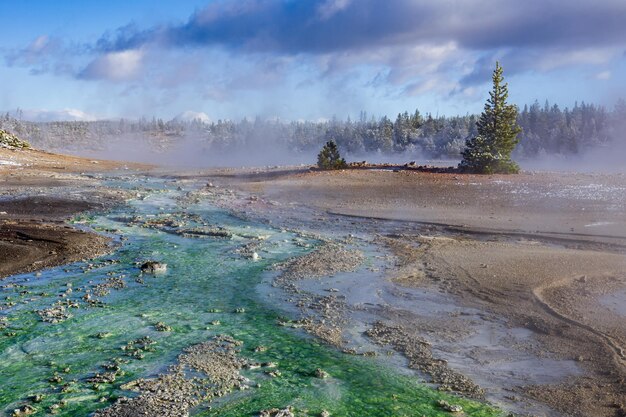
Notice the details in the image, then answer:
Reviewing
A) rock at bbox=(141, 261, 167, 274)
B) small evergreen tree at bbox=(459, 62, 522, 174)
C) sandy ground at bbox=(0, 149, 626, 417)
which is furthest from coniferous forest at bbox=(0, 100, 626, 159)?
rock at bbox=(141, 261, 167, 274)

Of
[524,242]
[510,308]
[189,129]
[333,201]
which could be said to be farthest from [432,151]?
[189,129]

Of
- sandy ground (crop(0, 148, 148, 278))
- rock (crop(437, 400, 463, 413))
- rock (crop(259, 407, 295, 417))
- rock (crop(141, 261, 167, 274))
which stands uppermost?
sandy ground (crop(0, 148, 148, 278))

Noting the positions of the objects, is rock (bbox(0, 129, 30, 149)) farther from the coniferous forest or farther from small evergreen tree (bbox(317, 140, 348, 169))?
the coniferous forest

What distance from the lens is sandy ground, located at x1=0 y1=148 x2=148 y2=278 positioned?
14.0 metres

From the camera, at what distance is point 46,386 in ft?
22.6

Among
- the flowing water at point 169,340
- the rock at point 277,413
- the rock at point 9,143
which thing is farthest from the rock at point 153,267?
the rock at point 9,143

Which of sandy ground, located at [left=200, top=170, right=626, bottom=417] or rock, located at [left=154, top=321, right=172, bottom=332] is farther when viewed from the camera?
rock, located at [left=154, top=321, right=172, bottom=332]

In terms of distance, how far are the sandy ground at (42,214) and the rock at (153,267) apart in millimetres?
2157

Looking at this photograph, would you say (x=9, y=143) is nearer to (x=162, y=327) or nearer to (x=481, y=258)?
(x=481, y=258)

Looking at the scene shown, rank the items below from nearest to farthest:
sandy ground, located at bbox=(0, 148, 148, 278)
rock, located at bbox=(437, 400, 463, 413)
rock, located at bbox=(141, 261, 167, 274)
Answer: rock, located at bbox=(437, 400, 463, 413) → rock, located at bbox=(141, 261, 167, 274) → sandy ground, located at bbox=(0, 148, 148, 278)

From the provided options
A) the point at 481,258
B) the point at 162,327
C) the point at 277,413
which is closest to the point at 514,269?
the point at 481,258

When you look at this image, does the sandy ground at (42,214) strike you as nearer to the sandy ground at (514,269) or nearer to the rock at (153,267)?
the rock at (153,267)

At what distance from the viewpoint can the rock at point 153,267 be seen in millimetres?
12820

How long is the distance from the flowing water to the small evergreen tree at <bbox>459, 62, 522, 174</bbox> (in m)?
22.3
